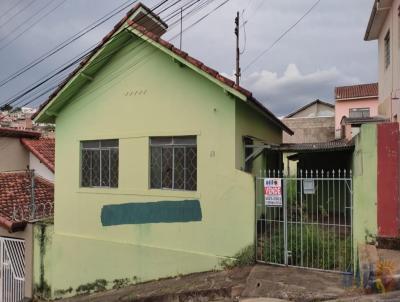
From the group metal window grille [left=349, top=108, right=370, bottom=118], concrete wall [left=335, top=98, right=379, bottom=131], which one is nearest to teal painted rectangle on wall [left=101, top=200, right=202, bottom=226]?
concrete wall [left=335, top=98, right=379, bottom=131]

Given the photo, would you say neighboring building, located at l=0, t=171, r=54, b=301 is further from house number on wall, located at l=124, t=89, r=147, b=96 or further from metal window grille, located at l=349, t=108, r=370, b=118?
metal window grille, located at l=349, t=108, r=370, b=118

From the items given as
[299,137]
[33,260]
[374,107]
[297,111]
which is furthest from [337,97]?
[33,260]

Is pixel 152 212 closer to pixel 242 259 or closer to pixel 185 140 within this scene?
pixel 185 140

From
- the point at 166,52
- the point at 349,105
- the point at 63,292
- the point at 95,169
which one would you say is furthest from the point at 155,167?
the point at 349,105

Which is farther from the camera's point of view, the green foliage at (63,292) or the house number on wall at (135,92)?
the green foliage at (63,292)

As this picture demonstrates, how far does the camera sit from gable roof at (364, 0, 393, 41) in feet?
33.6

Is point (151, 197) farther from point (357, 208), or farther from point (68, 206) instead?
point (357, 208)

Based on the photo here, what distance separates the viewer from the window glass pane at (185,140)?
8481 mm

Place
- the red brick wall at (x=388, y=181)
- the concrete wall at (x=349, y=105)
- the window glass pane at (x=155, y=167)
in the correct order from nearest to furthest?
the red brick wall at (x=388, y=181), the window glass pane at (x=155, y=167), the concrete wall at (x=349, y=105)

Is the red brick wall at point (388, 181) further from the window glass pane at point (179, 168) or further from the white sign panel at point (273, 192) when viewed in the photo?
the window glass pane at point (179, 168)

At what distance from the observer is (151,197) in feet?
28.9

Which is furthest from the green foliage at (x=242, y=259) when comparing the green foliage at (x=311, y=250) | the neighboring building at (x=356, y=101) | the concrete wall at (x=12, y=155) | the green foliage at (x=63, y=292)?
→ the neighboring building at (x=356, y=101)

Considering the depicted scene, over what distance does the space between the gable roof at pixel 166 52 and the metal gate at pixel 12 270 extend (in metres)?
4.06

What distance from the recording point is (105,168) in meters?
9.62
